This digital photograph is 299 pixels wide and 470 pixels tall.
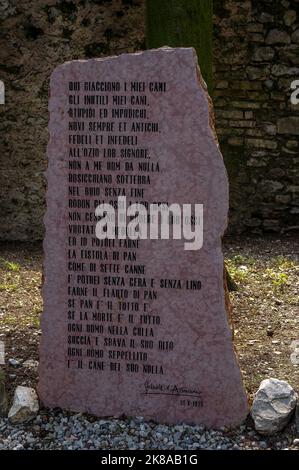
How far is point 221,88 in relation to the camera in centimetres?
662

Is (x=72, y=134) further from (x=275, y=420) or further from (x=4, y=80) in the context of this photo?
(x=4, y=80)

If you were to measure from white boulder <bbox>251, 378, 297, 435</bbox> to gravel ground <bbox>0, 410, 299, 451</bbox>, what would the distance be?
0.19ft

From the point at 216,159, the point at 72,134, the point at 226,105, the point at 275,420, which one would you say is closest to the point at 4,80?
the point at 226,105

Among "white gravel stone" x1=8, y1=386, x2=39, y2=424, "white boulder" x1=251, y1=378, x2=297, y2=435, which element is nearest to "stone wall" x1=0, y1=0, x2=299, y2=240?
"white gravel stone" x1=8, y1=386, x2=39, y2=424

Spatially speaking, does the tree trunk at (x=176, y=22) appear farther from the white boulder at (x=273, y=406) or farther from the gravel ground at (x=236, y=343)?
the white boulder at (x=273, y=406)

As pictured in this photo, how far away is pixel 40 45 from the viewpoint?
620cm

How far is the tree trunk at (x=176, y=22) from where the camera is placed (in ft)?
14.6

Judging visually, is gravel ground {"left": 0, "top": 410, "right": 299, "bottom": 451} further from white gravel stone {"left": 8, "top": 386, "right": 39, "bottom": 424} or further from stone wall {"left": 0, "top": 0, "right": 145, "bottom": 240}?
stone wall {"left": 0, "top": 0, "right": 145, "bottom": 240}

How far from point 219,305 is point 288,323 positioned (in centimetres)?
148

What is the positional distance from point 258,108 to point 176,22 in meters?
2.38

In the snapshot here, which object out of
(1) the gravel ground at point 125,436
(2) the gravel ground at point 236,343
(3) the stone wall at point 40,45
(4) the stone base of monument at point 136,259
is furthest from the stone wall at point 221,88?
(1) the gravel ground at point 125,436

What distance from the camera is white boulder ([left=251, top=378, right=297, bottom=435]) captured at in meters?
3.10
